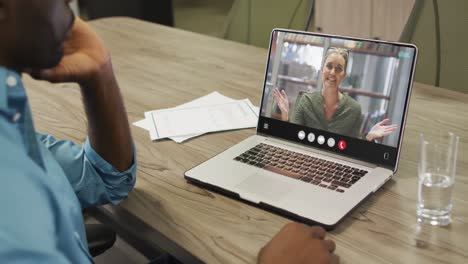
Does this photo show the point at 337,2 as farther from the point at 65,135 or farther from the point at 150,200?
the point at 150,200

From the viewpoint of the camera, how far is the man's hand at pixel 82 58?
1.00m

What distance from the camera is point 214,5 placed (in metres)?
6.41

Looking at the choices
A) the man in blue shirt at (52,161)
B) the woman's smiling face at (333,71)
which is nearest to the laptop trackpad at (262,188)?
the man in blue shirt at (52,161)

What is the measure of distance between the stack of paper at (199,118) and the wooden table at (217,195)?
31 millimetres

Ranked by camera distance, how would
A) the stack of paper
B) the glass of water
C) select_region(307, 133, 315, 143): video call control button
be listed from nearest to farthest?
the glass of water < select_region(307, 133, 315, 143): video call control button < the stack of paper

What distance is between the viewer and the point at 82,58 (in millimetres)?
1044

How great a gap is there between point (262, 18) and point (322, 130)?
131 cm

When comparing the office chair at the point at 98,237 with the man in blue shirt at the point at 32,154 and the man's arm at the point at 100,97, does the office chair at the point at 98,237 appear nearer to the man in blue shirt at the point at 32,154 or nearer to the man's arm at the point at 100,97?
the man's arm at the point at 100,97

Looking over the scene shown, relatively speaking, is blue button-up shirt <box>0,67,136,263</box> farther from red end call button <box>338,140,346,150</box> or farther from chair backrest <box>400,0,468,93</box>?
chair backrest <box>400,0,468,93</box>

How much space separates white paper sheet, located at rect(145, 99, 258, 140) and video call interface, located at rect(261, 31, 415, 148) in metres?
0.18

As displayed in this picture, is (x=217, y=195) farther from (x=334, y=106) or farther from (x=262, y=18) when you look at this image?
(x=262, y=18)

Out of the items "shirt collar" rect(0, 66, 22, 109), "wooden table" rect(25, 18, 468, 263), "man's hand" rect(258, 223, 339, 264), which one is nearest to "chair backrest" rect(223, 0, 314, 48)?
"wooden table" rect(25, 18, 468, 263)

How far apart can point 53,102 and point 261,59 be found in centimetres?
70

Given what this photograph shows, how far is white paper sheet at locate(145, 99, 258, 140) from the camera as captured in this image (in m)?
1.35
